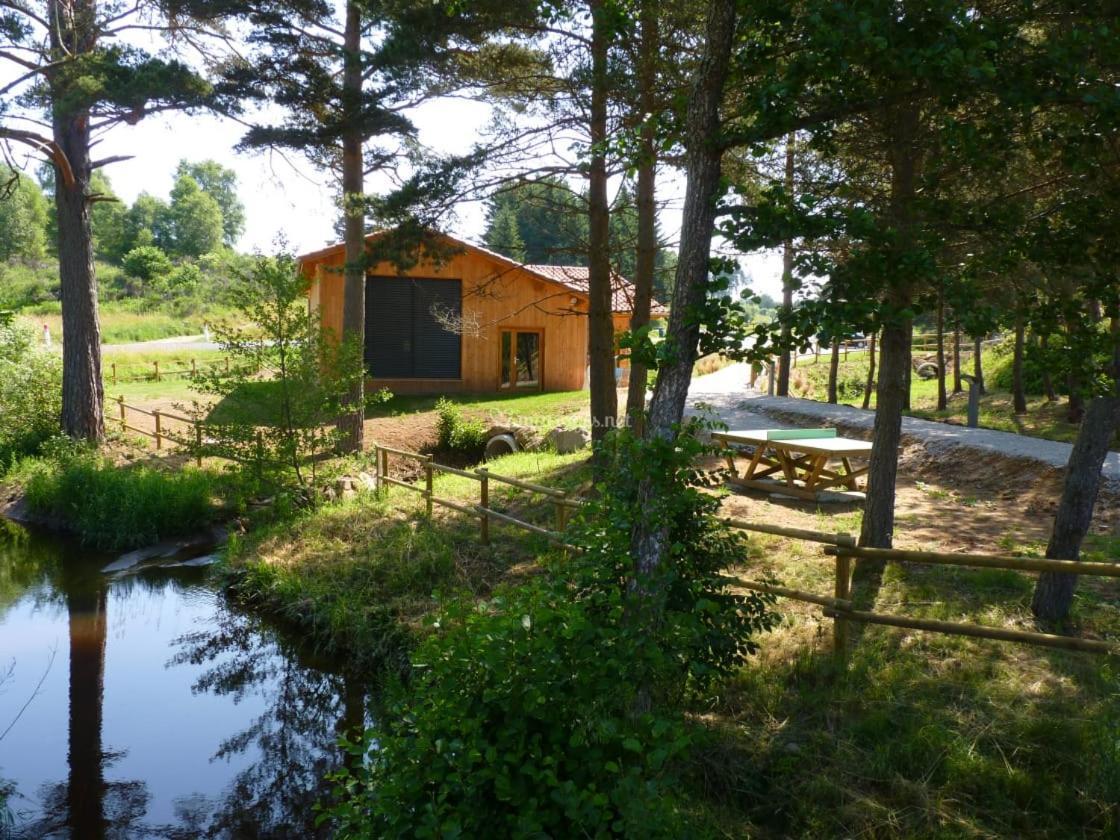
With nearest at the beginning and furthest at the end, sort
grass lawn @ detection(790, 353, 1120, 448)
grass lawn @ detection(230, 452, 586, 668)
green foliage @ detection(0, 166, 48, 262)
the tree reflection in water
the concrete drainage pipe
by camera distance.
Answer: the tree reflection in water → grass lawn @ detection(230, 452, 586, 668) → grass lawn @ detection(790, 353, 1120, 448) → the concrete drainage pipe → green foliage @ detection(0, 166, 48, 262)

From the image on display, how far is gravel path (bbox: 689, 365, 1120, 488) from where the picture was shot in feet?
38.9

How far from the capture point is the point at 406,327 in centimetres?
2230

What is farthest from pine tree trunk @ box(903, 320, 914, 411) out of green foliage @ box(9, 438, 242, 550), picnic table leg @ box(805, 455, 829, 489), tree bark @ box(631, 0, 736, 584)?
green foliage @ box(9, 438, 242, 550)

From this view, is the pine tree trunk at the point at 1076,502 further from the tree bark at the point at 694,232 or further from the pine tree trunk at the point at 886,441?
the tree bark at the point at 694,232

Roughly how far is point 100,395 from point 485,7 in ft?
36.2

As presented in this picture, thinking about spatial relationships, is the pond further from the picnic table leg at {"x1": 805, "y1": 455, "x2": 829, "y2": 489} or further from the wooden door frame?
the wooden door frame

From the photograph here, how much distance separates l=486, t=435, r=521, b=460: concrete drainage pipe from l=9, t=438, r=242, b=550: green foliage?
5.15 meters

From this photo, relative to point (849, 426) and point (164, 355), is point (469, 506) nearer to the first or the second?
point (849, 426)

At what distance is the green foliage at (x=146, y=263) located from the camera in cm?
5706

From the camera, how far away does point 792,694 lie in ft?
18.8

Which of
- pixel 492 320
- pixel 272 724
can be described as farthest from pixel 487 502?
pixel 492 320

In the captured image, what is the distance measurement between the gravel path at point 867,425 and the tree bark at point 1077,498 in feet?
9.32

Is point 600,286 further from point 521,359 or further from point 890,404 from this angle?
point 521,359

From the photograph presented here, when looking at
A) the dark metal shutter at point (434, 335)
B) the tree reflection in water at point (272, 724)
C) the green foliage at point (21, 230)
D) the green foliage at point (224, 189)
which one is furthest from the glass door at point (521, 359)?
the green foliage at point (224, 189)
